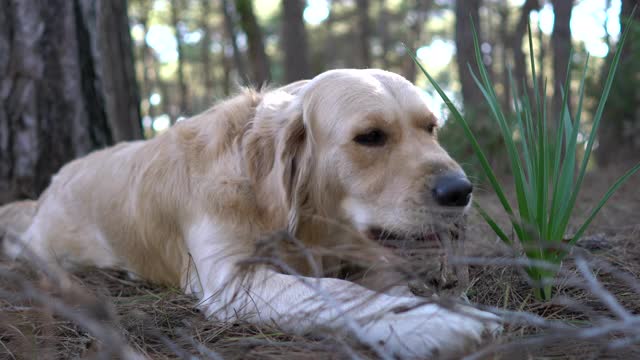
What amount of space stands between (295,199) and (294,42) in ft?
34.1

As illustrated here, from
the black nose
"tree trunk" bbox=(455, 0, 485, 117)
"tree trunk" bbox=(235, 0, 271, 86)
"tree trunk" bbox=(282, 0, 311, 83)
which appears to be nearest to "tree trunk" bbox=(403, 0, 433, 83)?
"tree trunk" bbox=(282, 0, 311, 83)

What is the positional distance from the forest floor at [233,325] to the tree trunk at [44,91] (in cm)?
166

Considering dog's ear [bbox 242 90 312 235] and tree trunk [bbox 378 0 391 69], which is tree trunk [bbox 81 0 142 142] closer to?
dog's ear [bbox 242 90 312 235]

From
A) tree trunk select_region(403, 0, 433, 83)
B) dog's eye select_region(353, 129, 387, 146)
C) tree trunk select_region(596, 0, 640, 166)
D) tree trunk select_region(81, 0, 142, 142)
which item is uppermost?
tree trunk select_region(403, 0, 433, 83)

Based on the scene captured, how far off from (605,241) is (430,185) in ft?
4.80

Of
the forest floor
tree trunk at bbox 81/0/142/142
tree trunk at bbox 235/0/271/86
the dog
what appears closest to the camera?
the forest floor

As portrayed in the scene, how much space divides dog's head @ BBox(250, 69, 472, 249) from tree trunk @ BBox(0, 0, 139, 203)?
2574mm

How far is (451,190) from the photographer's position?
7.31 ft

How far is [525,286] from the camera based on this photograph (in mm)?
2510

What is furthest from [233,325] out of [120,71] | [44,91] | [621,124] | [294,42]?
[294,42]

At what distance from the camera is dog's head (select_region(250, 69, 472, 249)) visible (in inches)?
90.0

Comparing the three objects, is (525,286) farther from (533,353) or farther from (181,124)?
(181,124)

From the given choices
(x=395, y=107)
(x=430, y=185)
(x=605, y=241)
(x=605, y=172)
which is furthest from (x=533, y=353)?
(x=605, y=172)

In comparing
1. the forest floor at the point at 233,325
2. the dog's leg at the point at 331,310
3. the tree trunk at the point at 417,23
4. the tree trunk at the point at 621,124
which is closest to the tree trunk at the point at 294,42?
the tree trunk at the point at 621,124
